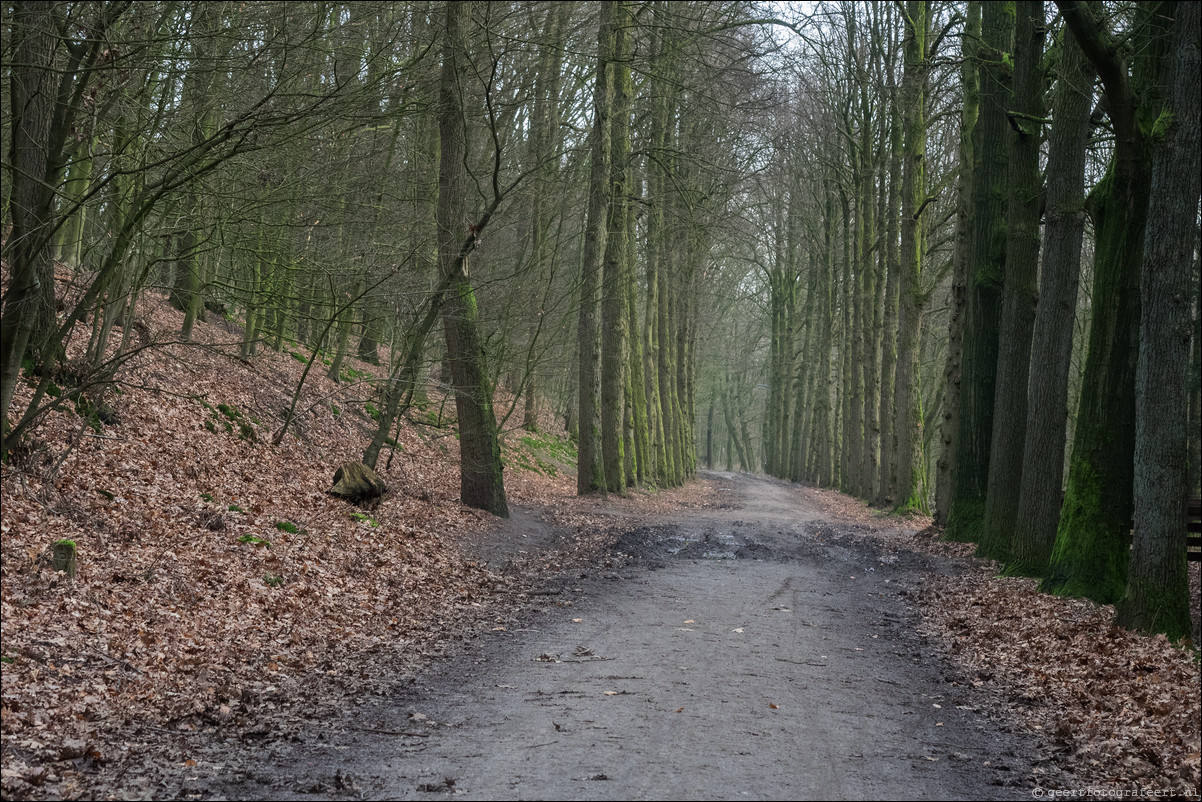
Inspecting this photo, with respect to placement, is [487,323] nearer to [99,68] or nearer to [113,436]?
[113,436]

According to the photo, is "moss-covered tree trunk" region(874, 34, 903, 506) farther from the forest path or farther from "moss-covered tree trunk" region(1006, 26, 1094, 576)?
the forest path

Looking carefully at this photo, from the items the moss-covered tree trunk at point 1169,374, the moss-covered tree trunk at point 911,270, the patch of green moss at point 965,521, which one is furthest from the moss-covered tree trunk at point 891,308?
the moss-covered tree trunk at point 1169,374

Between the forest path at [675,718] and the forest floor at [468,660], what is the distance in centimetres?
3

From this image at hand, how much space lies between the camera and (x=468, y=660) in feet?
23.2

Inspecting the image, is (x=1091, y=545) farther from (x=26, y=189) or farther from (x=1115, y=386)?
(x=26, y=189)

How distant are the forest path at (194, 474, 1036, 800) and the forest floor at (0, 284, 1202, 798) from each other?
3 cm

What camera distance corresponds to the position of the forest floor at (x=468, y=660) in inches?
184

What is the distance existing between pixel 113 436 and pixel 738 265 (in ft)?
127

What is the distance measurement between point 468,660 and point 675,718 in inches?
83.8

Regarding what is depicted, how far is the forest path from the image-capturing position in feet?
14.7

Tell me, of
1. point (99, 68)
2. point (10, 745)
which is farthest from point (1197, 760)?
point (99, 68)

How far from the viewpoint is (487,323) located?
60.1 ft

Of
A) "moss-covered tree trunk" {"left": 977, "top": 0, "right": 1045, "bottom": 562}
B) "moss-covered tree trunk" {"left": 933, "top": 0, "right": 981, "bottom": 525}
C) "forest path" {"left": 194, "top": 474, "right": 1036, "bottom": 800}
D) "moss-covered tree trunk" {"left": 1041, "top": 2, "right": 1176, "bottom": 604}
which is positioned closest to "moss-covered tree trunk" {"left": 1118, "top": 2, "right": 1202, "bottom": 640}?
"moss-covered tree trunk" {"left": 1041, "top": 2, "right": 1176, "bottom": 604}

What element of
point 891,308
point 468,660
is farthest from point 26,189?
point 891,308
